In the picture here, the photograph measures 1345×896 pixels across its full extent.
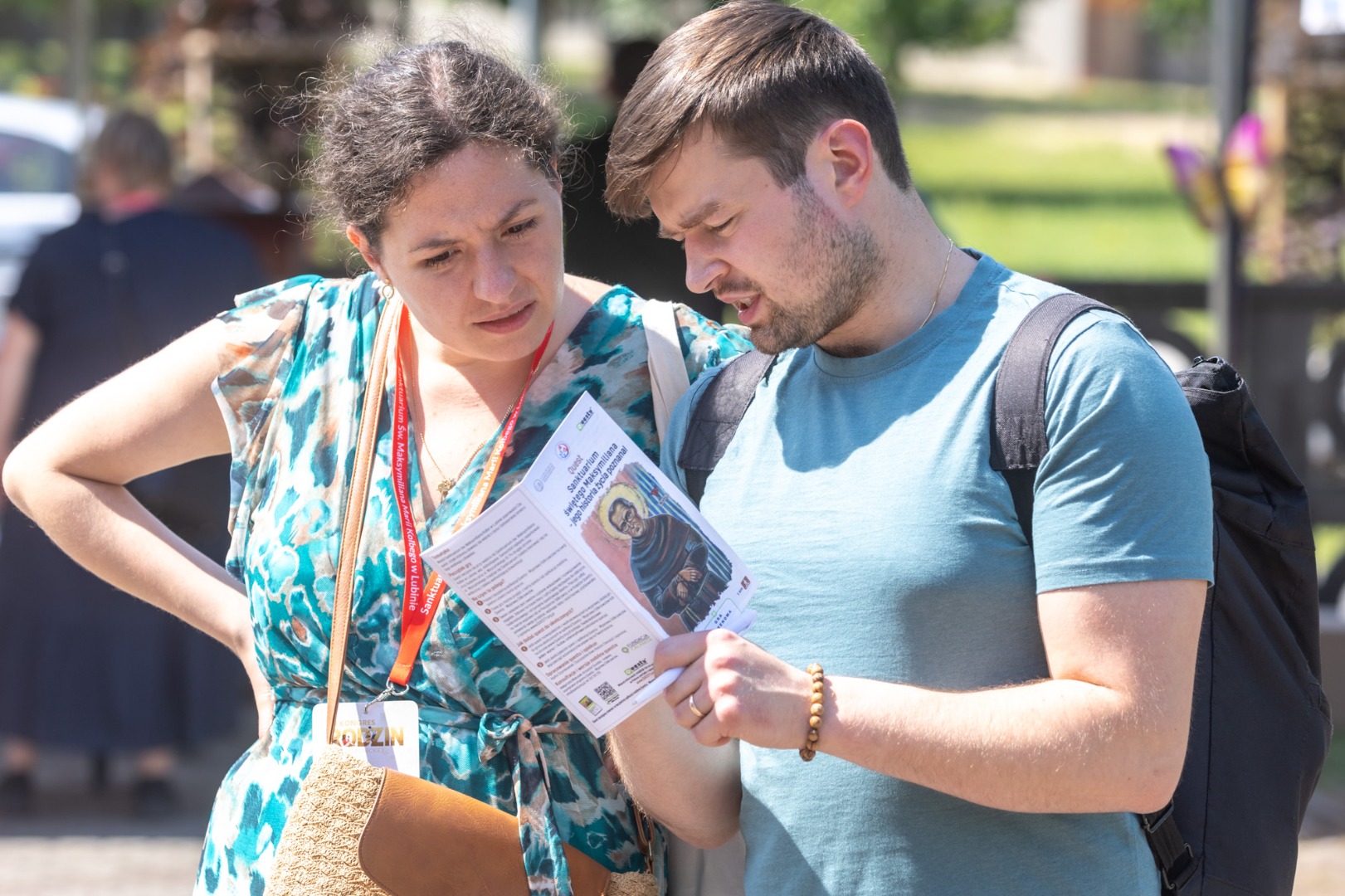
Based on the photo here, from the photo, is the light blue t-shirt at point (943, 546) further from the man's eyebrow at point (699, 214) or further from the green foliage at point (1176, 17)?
the green foliage at point (1176, 17)

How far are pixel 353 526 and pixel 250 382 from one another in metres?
0.33

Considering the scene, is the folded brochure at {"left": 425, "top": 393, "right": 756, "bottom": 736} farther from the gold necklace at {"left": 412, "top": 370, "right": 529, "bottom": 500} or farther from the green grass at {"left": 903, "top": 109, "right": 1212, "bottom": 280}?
the green grass at {"left": 903, "top": 109, "right": 1212, "bottom": 280}

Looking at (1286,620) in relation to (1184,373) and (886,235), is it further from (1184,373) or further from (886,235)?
(886,235)

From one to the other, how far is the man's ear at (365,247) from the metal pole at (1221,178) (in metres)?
4.57

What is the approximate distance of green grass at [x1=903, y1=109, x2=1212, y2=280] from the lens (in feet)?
77.0

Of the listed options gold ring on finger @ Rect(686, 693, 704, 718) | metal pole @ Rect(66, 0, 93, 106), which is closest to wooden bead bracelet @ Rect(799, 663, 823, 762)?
gold ring on finger @ Rect(686, 693, 704, 718)

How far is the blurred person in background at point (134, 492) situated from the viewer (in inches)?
203

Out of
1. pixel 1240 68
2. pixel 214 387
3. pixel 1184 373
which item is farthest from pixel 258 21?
pixel 1184 373

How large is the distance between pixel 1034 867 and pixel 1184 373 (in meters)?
0.62

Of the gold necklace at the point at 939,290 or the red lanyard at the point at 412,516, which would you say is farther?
the red lanyard at the point at 412,516

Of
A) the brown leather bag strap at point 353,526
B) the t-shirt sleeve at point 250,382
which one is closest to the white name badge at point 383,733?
the brown leather bag strap at point 353,526

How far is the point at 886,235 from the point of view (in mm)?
1836

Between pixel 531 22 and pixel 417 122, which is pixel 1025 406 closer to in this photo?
pixel 417 122

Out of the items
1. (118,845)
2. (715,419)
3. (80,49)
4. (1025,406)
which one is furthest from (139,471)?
(80,49)
